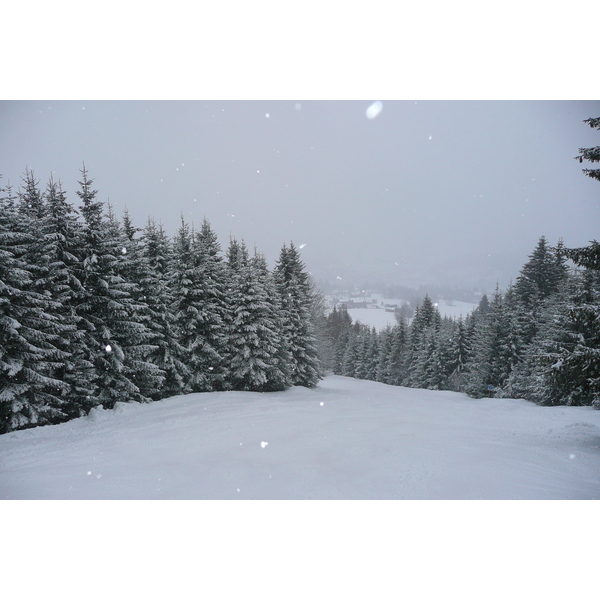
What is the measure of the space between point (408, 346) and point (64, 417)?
38.2 m

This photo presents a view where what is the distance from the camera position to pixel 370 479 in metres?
6.44

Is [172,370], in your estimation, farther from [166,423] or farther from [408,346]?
[408,346]

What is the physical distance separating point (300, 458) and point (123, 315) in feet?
35.2

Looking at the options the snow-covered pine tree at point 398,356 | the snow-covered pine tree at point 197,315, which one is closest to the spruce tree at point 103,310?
the snow-covered pine tree at point 197,315

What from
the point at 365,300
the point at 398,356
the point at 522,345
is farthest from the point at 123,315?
A: the point at 365,300

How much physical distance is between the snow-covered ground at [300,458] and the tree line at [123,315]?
6.35 feet

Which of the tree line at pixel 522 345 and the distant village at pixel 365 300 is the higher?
the tree line at pixel 522 345

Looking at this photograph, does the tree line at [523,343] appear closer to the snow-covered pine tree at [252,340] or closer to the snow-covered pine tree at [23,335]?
the snow-covered pine tree at [252,340]

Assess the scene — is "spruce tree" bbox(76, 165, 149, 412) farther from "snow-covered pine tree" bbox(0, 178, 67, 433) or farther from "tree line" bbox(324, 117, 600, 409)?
"tree line" bbox(324, 117, 600, 409)

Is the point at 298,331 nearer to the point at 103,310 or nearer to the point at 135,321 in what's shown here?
the point at 135,321

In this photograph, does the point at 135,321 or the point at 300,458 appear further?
the point at 135,321

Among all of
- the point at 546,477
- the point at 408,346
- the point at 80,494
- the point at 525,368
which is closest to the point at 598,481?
the point at 546,477

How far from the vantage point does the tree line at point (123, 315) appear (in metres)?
11.4

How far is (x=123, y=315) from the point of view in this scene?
1421cm
